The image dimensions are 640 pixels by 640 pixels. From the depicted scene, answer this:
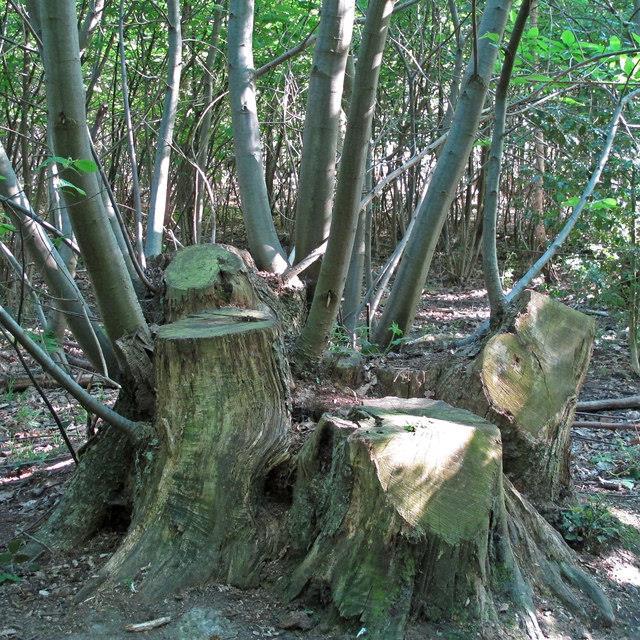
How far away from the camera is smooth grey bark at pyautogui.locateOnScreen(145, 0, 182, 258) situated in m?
5.07

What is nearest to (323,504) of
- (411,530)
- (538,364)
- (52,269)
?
(411,530)

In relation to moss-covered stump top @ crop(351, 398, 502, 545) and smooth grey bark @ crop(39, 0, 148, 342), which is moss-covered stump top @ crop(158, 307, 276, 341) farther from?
moss-covered stump top @ crop(351, 398, 502, 545)

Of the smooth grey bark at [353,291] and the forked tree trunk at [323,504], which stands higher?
the smooth grey bark at [353,291]

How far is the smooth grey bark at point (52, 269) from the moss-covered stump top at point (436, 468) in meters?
1.71

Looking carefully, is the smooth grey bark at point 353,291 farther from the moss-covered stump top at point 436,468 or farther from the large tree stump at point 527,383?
the moss-covered stump top at point 436,468

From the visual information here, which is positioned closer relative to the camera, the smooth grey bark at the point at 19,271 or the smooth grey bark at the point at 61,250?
the smooth grey bark at the point at 19,271

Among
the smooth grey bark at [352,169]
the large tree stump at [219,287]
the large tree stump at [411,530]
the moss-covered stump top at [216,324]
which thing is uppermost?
the smooth grey bark at [352,169]

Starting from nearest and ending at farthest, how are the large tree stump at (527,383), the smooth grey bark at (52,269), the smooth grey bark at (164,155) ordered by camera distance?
the large tree stump at (527,383), the smooth grey bark at (52,269), the smooth grey bark at (164,155)

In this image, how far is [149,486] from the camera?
2936 millimetres

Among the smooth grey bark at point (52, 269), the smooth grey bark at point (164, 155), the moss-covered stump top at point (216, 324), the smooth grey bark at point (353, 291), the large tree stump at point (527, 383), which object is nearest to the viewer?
the moss-covered stump top at point (216, 324)

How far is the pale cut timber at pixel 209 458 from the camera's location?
268cm

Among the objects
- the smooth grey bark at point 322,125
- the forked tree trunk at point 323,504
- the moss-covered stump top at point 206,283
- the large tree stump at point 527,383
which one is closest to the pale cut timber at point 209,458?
the forked tree trunk at point 323,504

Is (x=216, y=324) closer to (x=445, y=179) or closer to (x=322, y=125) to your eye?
(x=322, y=125)

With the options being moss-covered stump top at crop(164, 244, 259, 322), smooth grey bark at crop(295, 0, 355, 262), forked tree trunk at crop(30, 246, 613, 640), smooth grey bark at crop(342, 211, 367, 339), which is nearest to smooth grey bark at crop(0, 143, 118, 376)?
moss-covered stump top at crop(164, 244, 259, 322)
